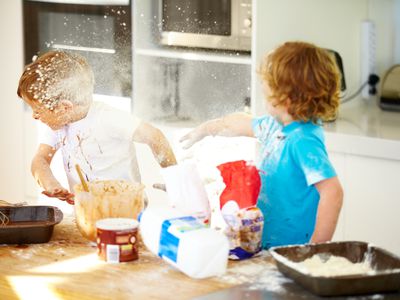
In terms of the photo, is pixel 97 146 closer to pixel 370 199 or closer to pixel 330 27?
pixel 370 199

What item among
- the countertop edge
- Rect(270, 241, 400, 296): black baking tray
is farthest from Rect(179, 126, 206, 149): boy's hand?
Rect(270, 241, 400, 296): black baking tray

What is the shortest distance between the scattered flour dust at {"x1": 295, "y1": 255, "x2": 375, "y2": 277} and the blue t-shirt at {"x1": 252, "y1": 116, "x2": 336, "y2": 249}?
0.72 feet

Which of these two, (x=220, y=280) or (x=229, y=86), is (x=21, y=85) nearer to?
(x=229, y=86)

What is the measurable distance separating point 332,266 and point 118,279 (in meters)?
0.46

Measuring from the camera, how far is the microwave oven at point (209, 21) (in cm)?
318

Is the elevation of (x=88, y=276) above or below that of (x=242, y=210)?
below

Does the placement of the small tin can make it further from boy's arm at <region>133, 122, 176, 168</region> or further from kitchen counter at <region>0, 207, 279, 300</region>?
boy's arm at <region>133, 122, 176, 168</region>

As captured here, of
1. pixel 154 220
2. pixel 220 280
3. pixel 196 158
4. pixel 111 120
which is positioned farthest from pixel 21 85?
pixel 220 280

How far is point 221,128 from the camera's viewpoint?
2895 mm

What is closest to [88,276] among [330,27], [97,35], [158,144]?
[158,144]

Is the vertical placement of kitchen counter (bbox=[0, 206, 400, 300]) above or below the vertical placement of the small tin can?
below

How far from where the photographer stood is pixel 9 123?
13.2 feet

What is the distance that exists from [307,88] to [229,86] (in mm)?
1035

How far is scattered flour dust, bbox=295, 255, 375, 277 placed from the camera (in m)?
1.89
